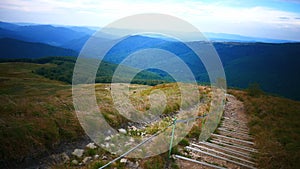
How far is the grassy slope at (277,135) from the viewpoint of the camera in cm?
810

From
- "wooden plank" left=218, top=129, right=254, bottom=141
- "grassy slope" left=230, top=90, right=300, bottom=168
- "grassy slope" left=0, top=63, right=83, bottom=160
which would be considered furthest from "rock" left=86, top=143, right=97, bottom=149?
"wooden plank" left=218, top=129, right=254, bottom=141

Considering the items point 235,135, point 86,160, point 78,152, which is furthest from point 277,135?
point 78,152

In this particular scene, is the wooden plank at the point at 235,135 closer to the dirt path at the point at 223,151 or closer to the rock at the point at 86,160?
the dirt path at the point at 223,151

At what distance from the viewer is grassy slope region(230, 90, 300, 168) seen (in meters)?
8.10

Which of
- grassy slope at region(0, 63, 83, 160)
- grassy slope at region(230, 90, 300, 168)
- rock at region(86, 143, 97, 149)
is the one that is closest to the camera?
grassy slope at region(0, 63, 83, 160)

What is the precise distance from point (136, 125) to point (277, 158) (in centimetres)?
683

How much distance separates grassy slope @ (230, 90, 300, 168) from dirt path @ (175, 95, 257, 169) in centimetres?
48

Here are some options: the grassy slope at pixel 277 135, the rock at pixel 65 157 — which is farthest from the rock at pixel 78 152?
the grassy slope at pixel 277 135

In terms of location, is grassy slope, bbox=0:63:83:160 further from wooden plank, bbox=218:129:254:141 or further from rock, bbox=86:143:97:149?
wooden plank, bbox=218:129:254:141

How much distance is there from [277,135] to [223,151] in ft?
15.0

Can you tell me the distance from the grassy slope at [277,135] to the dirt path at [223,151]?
1.58ft

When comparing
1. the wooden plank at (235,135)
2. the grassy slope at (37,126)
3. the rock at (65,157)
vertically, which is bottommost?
the wooden plank at (235,135)

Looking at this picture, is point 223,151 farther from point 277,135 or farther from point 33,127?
point 33,127

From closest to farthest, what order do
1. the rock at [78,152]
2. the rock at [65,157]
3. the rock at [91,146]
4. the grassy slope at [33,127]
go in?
the grassy slope at [33,127] → the rock at [65,157] → the rock at [78,152] → the rock at [91,146]
